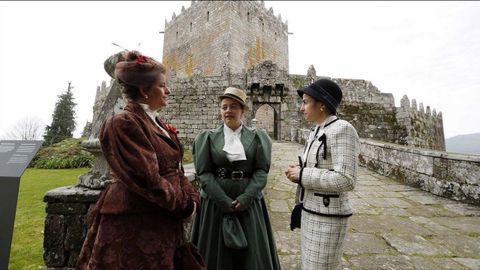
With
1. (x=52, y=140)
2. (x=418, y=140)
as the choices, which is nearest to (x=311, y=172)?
(x=418, y=140)

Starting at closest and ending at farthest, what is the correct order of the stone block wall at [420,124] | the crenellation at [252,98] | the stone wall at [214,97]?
the crenellation at [252,98]
the stone wall at [214,97]
the stone block wall at [420,124]

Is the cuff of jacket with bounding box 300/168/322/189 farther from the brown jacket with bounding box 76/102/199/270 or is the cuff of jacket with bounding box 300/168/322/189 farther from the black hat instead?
the brown jacket with bounding box 76/102/199/270

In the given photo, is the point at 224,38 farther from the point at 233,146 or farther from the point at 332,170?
the point at 332,170

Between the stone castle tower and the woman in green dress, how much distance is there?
52.1ft

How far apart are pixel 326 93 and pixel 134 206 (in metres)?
1.38

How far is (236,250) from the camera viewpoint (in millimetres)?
1956

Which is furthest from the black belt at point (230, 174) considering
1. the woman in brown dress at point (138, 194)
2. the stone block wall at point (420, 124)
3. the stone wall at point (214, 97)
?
the stone block wall at point (420, 124)

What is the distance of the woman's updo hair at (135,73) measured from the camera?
1.32 metres

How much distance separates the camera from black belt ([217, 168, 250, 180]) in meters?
2.01

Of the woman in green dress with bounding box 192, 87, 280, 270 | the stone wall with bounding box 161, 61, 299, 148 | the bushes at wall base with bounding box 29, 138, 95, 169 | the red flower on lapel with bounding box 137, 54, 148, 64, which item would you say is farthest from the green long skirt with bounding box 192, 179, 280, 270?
the bushes at wall base with bounding box 29, 138, 95, 169

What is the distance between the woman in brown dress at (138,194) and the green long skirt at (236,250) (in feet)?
1.87

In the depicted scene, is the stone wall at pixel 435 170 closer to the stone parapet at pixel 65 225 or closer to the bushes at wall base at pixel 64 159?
the stone parapet at pixel 65 225

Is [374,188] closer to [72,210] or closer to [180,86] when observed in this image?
[72,210]

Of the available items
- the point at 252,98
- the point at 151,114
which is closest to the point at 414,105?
the point at 252,98
